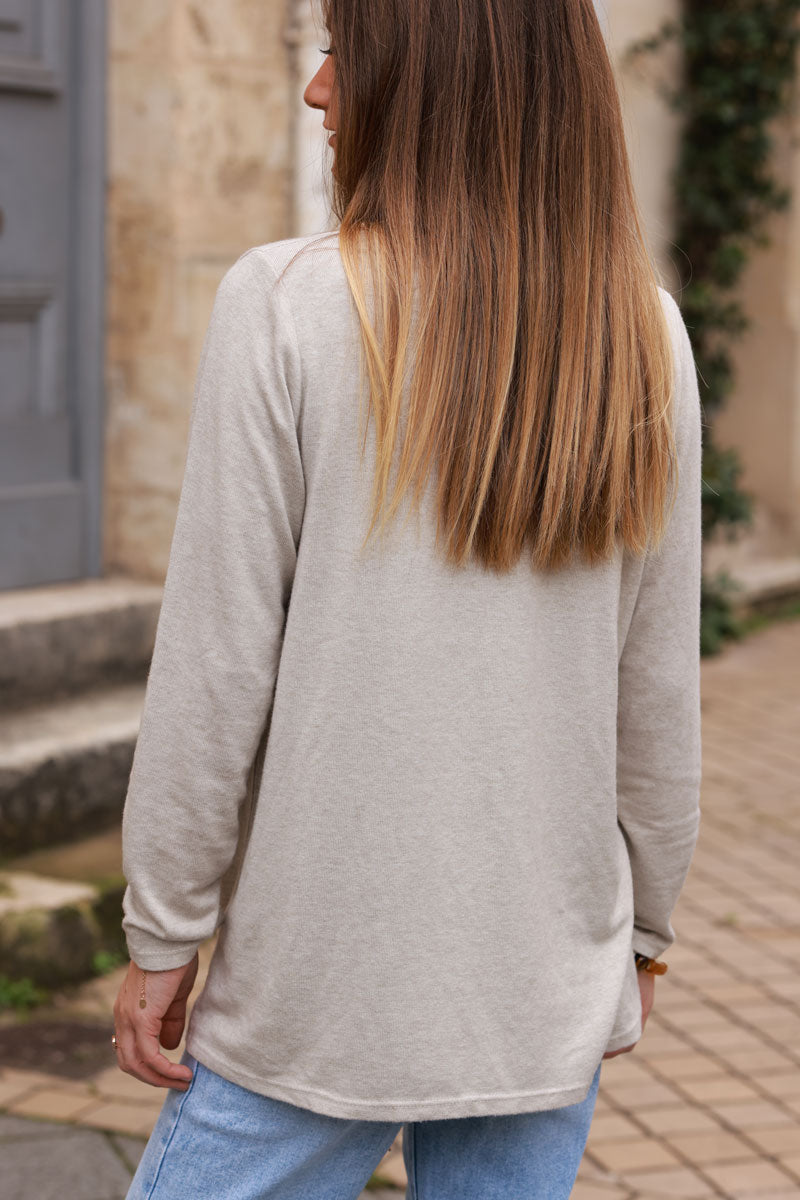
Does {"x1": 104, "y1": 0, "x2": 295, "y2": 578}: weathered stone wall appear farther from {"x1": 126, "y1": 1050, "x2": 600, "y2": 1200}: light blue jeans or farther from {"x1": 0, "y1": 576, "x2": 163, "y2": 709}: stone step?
{"x1": 126, "y1": 1050, "x2": 600, "y2": 1200}: light blue jeans

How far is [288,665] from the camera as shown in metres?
1.31

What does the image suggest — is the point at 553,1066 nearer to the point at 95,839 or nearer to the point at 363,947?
the point at 363,947

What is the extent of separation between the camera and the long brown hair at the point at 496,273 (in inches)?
50.7

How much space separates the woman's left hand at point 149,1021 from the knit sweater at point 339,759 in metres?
0.02

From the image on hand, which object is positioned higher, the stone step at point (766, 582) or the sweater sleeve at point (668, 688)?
the sweater sleeve at point (668, 688)

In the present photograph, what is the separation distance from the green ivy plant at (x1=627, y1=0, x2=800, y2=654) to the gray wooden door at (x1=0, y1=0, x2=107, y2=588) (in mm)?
3683

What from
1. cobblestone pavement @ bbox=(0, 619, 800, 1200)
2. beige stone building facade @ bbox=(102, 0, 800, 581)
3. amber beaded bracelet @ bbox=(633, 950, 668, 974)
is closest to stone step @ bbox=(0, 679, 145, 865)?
cobblestone pavement @ bbox=(0, 619, 800, 1200)

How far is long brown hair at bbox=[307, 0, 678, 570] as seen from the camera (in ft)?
4.23

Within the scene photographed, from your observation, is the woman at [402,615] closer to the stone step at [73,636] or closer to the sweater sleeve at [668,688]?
the sweater sleeve at [668,688]

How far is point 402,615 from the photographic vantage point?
1.30 meters

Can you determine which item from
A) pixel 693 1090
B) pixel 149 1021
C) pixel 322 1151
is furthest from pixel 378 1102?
pixel 693 1090

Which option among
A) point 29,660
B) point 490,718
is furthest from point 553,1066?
point 29,660

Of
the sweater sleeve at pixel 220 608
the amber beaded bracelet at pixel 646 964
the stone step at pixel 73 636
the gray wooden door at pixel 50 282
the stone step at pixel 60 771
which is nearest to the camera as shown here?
the sweater sleeve at pixel 220 608

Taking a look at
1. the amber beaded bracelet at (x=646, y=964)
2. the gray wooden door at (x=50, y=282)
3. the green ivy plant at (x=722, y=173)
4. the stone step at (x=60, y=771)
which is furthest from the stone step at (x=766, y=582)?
the amber beaded bracelet at (x=646, y=964)
